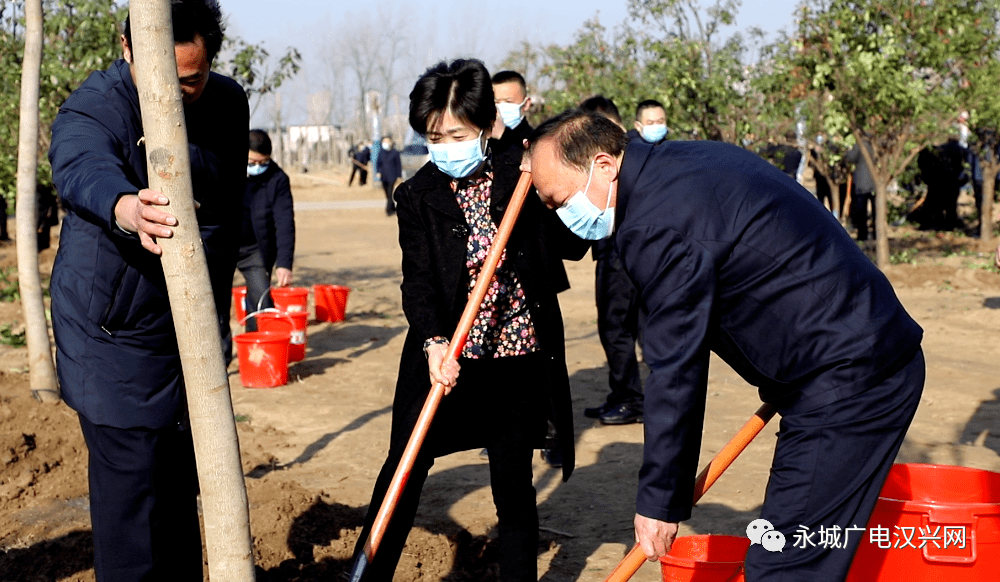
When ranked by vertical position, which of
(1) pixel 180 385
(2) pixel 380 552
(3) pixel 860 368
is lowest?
(2) pixel 380 552

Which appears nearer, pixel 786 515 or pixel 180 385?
pixel 786 515

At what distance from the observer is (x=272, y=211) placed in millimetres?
7926

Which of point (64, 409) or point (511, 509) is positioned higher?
point (511, 509)

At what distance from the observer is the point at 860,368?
90.7 inches

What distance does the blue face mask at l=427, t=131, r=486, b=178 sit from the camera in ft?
11.1

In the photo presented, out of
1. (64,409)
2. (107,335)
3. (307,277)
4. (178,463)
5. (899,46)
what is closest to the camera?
(107,335)

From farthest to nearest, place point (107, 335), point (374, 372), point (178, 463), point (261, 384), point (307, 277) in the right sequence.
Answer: point (307, 277)
point (374, 372)
point (261, 384)
point (178, 463)
point (107, 335)

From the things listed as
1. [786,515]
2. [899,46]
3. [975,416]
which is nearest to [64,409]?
[786,515]

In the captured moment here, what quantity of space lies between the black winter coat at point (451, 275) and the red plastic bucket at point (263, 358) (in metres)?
3.83

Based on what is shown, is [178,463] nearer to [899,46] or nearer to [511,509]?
[511,509]

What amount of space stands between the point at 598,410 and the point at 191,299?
4.35m

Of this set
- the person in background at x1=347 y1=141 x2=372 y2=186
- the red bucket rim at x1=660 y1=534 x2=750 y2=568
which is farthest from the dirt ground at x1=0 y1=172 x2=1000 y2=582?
the person in background at x1=347 y1=141 x2=372 y2=186

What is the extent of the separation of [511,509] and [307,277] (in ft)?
35.4

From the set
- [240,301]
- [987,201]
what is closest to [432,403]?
[240,301]
